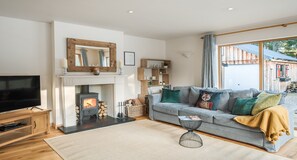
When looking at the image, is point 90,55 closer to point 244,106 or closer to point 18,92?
point 18,92

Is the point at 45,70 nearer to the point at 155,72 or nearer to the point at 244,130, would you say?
the point at 155,72

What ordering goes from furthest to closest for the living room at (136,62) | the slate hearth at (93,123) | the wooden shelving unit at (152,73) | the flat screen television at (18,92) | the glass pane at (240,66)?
the wooden shelving unit at (152,73), the glass pane at (240,66), the slate hearth at (93,123), the flat screen television at (18,92), the living room at (136,62)

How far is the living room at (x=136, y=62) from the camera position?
318cm

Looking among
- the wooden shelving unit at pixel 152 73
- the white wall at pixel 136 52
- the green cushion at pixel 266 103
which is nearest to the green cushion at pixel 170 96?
the wooden shelving unit at pixel 152 73

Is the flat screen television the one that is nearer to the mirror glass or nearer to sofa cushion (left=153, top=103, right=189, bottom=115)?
the mirror glass

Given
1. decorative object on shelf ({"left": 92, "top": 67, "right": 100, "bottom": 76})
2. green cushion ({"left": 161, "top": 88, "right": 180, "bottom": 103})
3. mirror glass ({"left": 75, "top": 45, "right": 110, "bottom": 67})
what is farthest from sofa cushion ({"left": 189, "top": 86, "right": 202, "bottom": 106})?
decorative object on shelf ({"left": 92, "top": 67, "right": 100, "bottom": 76})

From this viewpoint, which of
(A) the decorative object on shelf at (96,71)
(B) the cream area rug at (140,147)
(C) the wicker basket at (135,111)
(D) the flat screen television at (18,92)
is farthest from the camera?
(C) the wicker basket at (135,111)

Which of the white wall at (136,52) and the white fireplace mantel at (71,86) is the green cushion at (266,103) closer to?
the white fireplace mantel at (71,86)

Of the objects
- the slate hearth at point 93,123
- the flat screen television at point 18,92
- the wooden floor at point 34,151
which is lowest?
the wooden floor at point 34,151

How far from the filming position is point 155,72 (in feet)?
20.9

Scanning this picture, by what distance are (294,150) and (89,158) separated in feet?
10.3

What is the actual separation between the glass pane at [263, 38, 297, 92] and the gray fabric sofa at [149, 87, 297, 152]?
3.17 feet

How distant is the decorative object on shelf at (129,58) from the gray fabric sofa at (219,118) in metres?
1.32

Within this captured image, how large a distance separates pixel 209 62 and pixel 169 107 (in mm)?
1720
